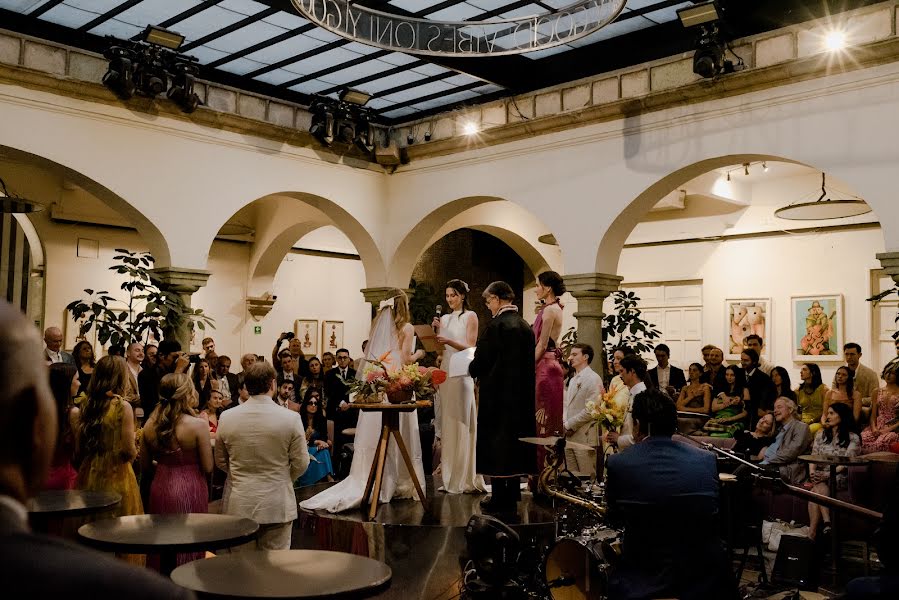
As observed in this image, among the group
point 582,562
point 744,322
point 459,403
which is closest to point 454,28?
point 459,403

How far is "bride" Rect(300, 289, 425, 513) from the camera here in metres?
7.29

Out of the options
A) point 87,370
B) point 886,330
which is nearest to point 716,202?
point 886,330

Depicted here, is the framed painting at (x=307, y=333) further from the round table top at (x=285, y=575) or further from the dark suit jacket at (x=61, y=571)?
the dark suit jacket at (x=61, y=571)

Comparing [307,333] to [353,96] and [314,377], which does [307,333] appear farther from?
[353,96]

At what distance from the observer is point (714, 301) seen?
14.9m

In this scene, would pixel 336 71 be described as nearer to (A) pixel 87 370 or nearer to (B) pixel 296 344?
(B) pixel 296 344

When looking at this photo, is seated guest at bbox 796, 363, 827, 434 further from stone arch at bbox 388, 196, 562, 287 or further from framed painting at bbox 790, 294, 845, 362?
stone arch at bbox 388, 196, 562, 287

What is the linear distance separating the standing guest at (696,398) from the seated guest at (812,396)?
1.03m

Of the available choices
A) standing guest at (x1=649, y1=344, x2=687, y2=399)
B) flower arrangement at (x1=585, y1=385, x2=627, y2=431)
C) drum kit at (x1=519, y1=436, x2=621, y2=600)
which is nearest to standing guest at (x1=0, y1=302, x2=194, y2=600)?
drum kit at (x1=519, y1=436, x2=621, y2=600)

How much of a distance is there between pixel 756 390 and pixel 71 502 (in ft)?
26.6

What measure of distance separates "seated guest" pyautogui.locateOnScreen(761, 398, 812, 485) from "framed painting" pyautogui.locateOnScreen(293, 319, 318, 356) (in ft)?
31.3

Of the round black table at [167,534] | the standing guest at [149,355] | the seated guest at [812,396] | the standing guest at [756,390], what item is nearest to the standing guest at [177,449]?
the round black table at [167,534]

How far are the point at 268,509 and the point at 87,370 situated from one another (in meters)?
5.17

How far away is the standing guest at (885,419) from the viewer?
7.82 meters
